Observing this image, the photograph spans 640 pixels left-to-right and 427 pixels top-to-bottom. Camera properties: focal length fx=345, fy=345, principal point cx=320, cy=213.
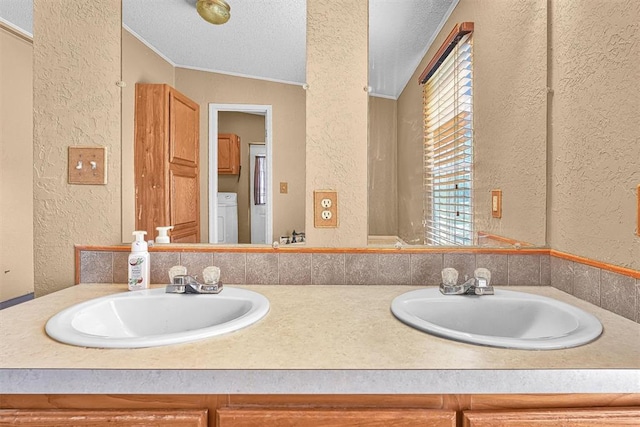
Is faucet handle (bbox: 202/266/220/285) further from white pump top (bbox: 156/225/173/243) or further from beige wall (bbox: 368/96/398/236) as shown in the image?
beige wall (bbox: 368/96/398/236)

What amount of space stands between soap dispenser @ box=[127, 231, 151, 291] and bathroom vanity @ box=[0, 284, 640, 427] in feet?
1.36

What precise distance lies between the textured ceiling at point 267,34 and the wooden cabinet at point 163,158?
16cm

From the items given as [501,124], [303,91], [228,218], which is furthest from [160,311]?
[501,124]

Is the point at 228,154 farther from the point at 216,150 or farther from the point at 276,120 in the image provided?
the point at 276,120

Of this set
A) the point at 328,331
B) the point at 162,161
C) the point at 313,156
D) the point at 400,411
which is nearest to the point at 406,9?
the point at 313,156

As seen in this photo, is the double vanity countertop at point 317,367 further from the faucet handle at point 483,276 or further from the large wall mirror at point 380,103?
the large wall mirror at point 380,103

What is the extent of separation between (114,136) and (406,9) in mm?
1125

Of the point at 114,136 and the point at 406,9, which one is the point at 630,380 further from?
the point at 114,136

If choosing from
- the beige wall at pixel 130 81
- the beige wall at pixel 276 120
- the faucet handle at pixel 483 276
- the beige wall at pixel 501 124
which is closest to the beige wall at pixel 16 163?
the beige wall at pixel 130 81

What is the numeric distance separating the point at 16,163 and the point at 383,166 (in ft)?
4.49

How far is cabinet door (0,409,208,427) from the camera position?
63cm

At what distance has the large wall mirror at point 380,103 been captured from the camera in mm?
1215

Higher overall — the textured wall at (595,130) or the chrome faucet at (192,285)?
the textured wall at (595,130)

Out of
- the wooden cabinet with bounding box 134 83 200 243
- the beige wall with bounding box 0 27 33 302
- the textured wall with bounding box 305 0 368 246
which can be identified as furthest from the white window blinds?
the beige wall with bounding box 0 27 33 302
